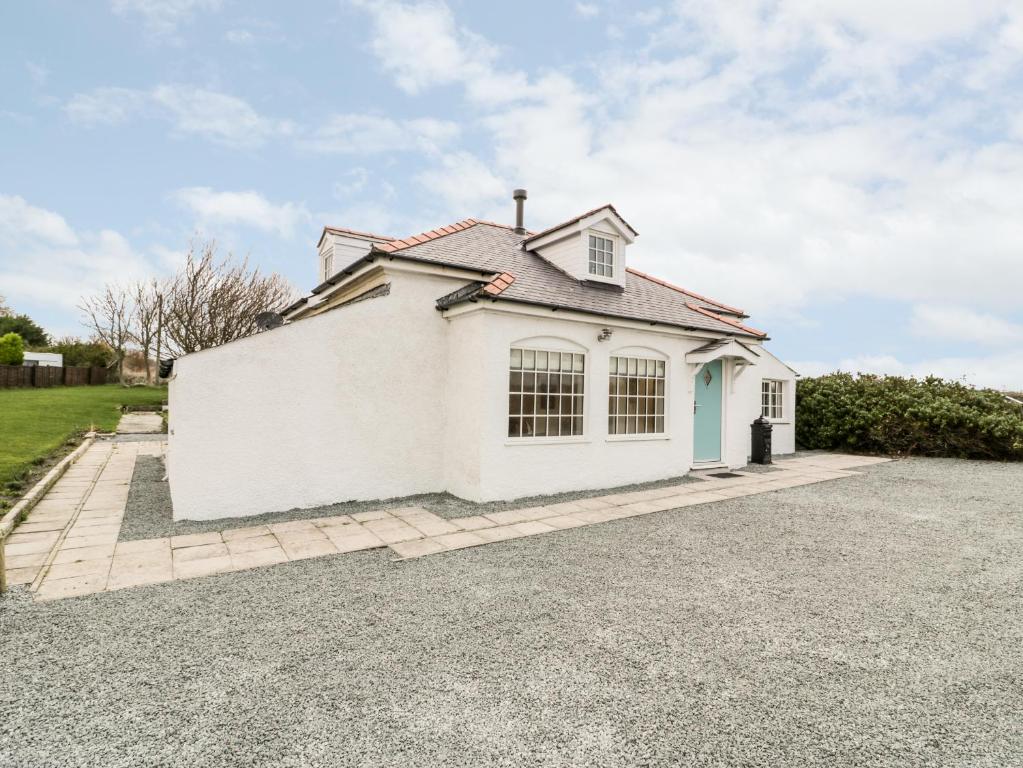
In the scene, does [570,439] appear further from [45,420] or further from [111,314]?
[111,314]

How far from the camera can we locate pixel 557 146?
10.8 meters

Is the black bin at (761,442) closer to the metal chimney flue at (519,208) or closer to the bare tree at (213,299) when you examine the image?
the metal chimney flue at (519,208)

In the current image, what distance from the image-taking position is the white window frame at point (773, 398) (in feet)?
49.2

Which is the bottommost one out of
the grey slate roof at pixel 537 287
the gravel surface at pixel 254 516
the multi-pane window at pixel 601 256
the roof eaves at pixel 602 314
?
the gravel surface at pixel 254 516

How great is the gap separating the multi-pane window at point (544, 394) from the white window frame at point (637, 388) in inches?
33.1

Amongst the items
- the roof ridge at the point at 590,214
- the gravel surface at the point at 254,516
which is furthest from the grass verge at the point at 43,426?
the roof ridge at the point at 590,214

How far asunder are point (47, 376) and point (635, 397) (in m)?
44.5

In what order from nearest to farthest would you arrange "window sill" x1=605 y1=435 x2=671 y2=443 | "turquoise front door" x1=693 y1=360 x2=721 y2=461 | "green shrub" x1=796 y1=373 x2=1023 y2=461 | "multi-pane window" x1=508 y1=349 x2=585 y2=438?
"multi-pane window" x1=508 y1=349 x2=585 y2=438
"window sill" x1=605 y1=435 x2=671 y2=443
"turquoise front door" x1=693 y1=360 x2=721 y2=461
"green shrub" x1=796 y1=373 x2=1023 y2=461

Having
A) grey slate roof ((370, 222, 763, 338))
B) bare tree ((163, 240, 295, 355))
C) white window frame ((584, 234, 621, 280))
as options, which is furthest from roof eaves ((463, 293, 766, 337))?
bare tree ((163, 240, 295, 355))

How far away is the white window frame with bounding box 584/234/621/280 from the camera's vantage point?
1108 cm

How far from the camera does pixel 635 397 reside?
10.5 m

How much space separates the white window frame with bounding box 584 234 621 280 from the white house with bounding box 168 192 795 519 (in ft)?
0.12

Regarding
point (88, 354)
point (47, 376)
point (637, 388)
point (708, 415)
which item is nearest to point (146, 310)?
point (47, 376)

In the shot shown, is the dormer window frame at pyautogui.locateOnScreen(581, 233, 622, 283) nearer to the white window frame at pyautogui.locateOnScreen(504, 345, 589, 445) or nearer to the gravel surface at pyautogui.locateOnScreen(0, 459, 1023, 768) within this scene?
the white window frame at pyautogui.locateOnScreen(504, 345, 589, 445)
